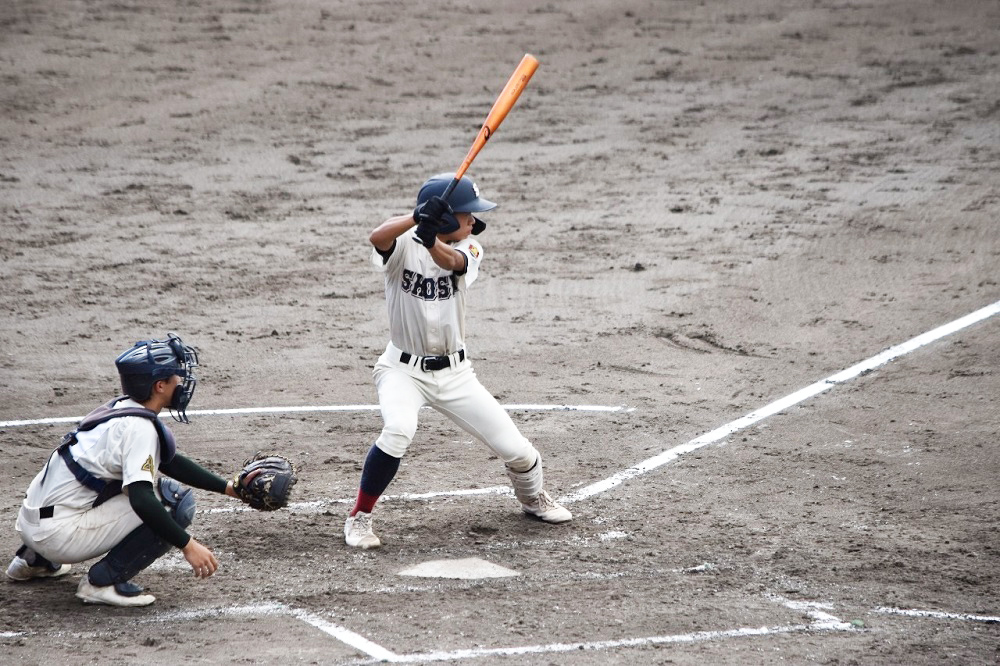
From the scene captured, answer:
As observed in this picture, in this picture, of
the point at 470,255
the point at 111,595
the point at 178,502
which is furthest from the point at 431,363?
the point at 111,595

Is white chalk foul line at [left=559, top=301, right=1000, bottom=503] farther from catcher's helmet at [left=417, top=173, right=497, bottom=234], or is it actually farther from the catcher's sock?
catcher's helmet at [left=417, top=173, right=497, bottom=234]

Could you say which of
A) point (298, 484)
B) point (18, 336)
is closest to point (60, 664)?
point (298, 484)

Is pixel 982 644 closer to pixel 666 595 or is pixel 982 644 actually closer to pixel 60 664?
pixel 666 595

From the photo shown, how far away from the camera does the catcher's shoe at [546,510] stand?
551cm

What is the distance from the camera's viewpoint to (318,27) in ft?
48.8

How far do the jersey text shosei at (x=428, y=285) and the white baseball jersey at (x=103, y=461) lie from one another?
1.29 metres

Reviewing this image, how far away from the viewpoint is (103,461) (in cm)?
441

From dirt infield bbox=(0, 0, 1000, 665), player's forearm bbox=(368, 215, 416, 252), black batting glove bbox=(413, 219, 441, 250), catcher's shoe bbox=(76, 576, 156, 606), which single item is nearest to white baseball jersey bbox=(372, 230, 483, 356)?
player's forearm bbox=(368, 215, 416, 252)

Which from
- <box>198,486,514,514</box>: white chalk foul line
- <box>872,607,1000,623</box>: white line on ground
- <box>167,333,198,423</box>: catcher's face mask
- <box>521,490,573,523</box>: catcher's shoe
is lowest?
<box>872,607,1000,623</box>: white line on ground

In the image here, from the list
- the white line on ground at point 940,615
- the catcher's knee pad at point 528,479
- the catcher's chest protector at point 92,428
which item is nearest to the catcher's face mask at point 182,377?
the catcher's chest protector at point 92,428

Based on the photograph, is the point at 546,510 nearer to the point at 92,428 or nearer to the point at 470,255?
the point at 470,255

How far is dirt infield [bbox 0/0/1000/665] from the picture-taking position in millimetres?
4602

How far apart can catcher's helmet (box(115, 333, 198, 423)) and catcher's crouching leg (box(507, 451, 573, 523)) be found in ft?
5.22

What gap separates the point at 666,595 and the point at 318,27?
11684 millimetres
